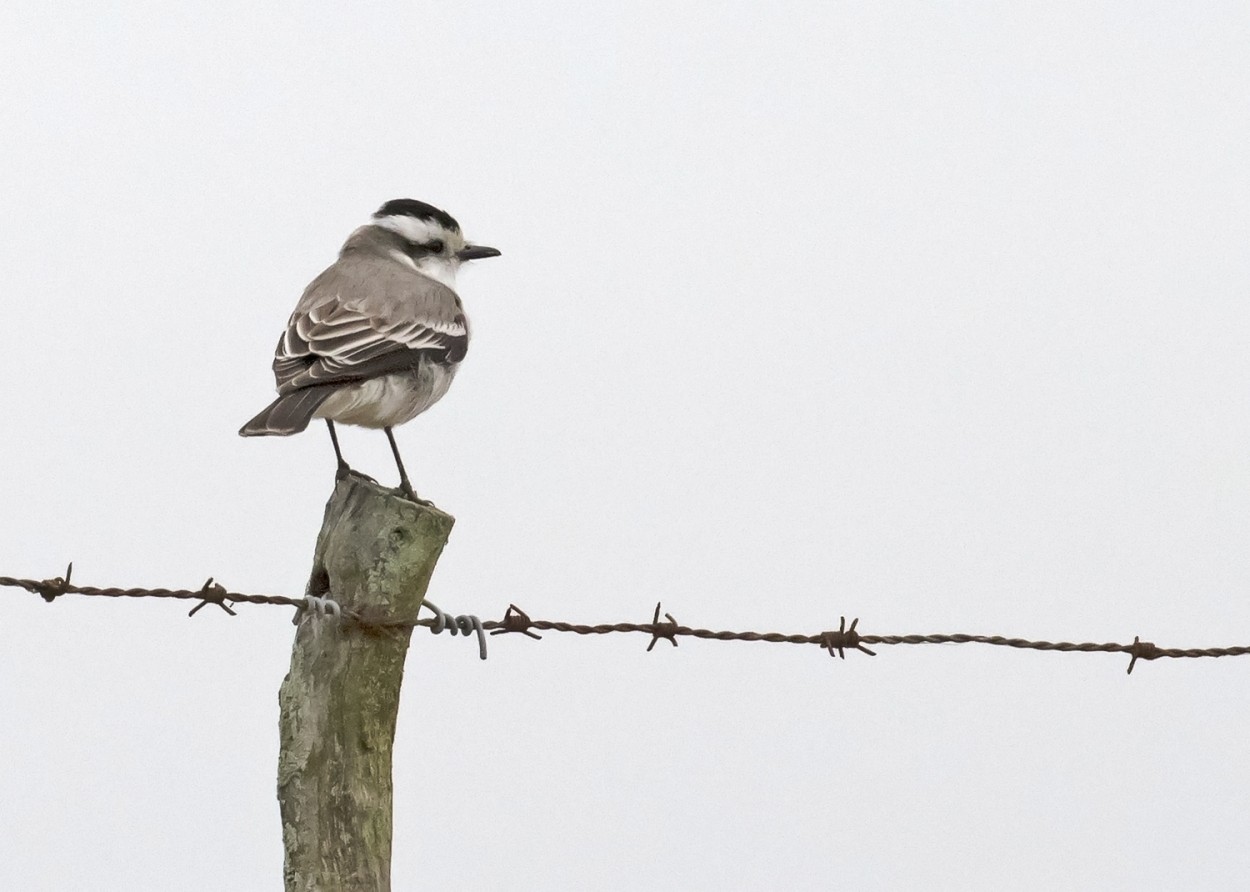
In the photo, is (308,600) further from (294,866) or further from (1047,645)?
(1047,645)

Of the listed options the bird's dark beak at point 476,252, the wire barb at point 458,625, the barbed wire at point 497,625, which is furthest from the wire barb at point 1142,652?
the bird's dark beak at point 476,252

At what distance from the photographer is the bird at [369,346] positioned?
6121 mm

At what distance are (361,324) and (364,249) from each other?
1.58 m

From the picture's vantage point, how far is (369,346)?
649cm

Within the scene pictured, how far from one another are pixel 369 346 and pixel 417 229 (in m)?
1.94

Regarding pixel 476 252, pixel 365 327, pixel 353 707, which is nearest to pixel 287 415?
pixel 365 327

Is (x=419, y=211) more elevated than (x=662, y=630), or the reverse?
(x=419, y=211)

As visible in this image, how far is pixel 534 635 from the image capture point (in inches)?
190

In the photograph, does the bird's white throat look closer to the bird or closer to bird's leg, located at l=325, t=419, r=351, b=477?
the bird

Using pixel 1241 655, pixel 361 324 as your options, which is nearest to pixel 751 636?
pixel 1241 655

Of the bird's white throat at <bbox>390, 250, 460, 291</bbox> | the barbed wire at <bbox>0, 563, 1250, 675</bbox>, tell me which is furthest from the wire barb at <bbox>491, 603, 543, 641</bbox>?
the bird's white throat at <bbox>390, 250, 460, 291</bbox>

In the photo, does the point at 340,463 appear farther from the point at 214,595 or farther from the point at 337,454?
the point at 214,595

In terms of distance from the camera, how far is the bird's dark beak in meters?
8.35

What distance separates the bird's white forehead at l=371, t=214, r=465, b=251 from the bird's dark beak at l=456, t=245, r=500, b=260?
3.6 inches
